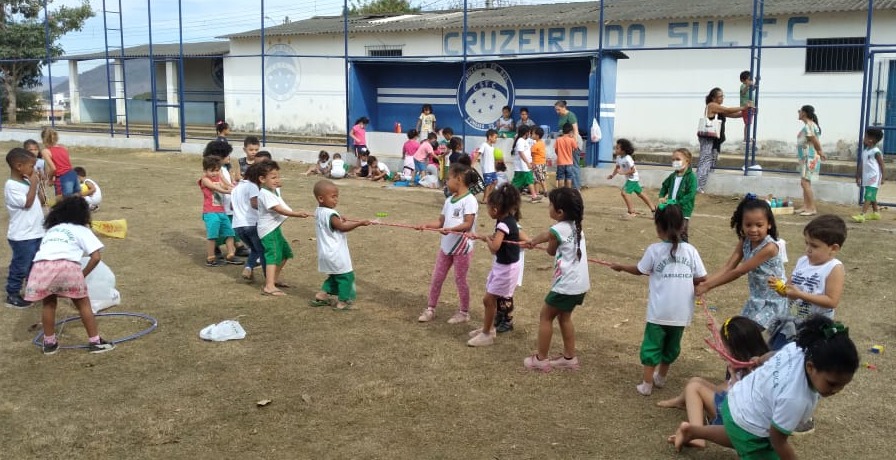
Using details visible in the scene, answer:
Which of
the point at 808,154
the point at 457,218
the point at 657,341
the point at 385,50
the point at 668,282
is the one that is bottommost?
the point at 657,341

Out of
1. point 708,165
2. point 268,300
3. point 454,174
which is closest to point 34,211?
point 268,300

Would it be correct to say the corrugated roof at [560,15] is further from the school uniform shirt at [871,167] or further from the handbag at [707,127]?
the handbag at [707,127]

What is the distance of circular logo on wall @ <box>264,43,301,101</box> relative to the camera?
2906 centimetres

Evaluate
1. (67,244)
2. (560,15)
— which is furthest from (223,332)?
(560,15)

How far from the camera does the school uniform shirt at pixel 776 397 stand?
11.5ft

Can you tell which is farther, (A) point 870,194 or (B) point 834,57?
(B) point 834,57

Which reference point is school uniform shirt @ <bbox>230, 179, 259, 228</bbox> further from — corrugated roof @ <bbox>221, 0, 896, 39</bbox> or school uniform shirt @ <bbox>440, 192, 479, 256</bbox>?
corrugated roof @ <bbox>221, 0, 896, 39</bbox>

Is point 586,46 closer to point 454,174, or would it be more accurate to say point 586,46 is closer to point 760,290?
point 454,174

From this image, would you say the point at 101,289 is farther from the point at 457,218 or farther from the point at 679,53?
the point at 679,53

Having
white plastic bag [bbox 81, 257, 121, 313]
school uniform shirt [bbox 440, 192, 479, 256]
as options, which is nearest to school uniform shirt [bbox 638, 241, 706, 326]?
school uniform shirt [bbox 440, 192, 479, 256]

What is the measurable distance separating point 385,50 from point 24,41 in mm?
16106

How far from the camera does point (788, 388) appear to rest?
3.54 meters

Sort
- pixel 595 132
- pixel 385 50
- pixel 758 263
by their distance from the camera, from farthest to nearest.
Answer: pixel 385 50, pixel 595 132, pixel 758 263

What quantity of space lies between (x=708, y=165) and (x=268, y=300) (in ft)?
29.5
